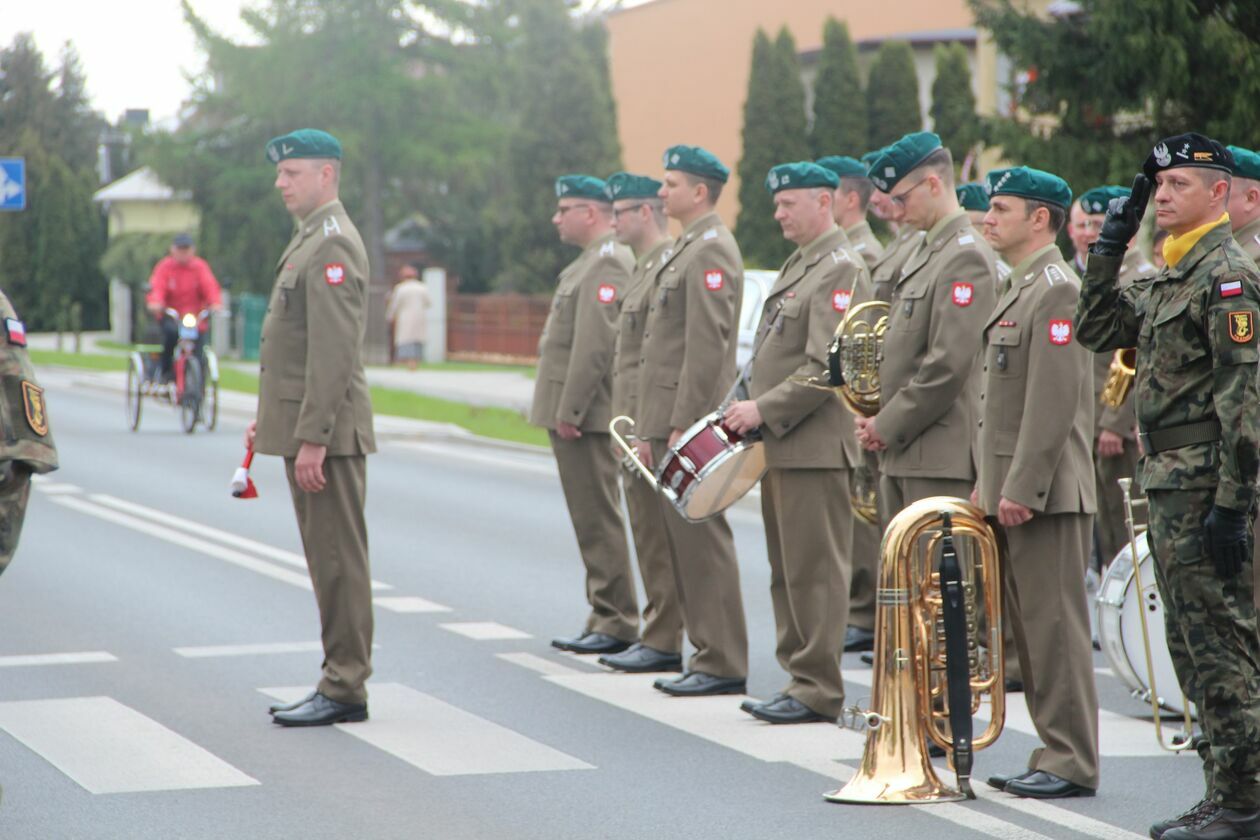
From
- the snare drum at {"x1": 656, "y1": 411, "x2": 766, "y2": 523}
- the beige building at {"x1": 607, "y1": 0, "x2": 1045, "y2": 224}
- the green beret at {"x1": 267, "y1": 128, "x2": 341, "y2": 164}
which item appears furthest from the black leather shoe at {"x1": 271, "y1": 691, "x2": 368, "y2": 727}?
the beige building at {"x1": 607, "y1": 0, "x2": 1045, "y2": 224}

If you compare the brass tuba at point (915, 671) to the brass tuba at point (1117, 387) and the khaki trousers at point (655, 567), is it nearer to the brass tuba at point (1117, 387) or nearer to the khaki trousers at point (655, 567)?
the khaki trousers at point (655, 567)

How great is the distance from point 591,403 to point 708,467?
84.3 inches

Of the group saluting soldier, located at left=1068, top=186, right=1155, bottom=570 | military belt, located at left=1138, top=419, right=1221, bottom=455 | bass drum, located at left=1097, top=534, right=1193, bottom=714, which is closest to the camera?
military belt, located at left=1138, top=419, right=1221, bottom=455

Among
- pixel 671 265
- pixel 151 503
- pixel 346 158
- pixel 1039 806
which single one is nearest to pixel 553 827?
pixel 1039 806

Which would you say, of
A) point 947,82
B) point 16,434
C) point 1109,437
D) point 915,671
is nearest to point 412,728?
point 915,671

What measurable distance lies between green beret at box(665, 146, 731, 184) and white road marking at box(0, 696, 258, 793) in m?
3.27

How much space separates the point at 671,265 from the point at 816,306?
1.12m

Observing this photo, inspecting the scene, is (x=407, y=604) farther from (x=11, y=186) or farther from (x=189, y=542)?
(x=11, y=186)

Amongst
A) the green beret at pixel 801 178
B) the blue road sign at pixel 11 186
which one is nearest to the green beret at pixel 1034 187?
the green beret at pixel 801 178

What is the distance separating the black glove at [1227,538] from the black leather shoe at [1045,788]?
1143 mm

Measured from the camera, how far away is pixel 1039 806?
6324 millimetres

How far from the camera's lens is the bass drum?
7.57 meters

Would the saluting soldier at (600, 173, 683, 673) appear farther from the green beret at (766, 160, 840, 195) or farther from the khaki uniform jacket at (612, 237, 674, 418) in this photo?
the green beret at (766, 160, 840, 195)

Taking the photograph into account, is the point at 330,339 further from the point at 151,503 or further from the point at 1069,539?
the point at 151,503
